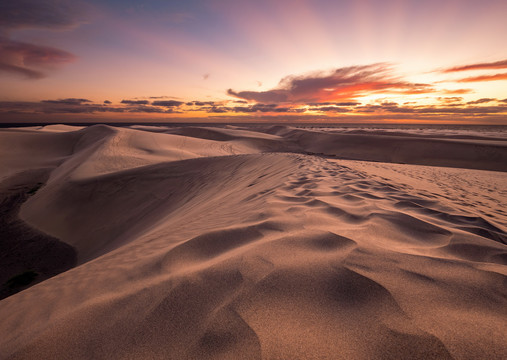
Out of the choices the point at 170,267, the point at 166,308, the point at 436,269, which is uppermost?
the point at 436,269

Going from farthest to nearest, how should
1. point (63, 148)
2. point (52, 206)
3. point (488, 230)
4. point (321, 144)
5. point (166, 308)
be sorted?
point (321, 144) → point (63, 148) → point (52, 206) → point (488, 230) → point (166, 308)

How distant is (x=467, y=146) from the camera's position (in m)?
17.3

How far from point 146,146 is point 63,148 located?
30.6ft

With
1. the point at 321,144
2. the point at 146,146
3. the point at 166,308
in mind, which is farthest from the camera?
the point at 321,144

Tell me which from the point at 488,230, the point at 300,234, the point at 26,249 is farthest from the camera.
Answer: the point at 26,249

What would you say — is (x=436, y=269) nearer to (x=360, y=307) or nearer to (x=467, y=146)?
(x=360, y=307)

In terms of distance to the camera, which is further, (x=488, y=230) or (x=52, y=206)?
(x=52, y=206)

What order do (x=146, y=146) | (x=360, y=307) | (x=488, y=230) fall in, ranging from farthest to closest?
(x=146, y=146)
(x=488, y=230)
(x=360, y=307)

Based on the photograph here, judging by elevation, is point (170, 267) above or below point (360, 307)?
below

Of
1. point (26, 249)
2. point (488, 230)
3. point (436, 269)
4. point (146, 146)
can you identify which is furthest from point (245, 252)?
point (146, 146)

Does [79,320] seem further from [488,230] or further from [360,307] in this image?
[488,230]

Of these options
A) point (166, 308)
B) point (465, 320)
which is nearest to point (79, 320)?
point (166, 308)

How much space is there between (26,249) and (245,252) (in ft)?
23.6

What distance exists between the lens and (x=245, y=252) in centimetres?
174
